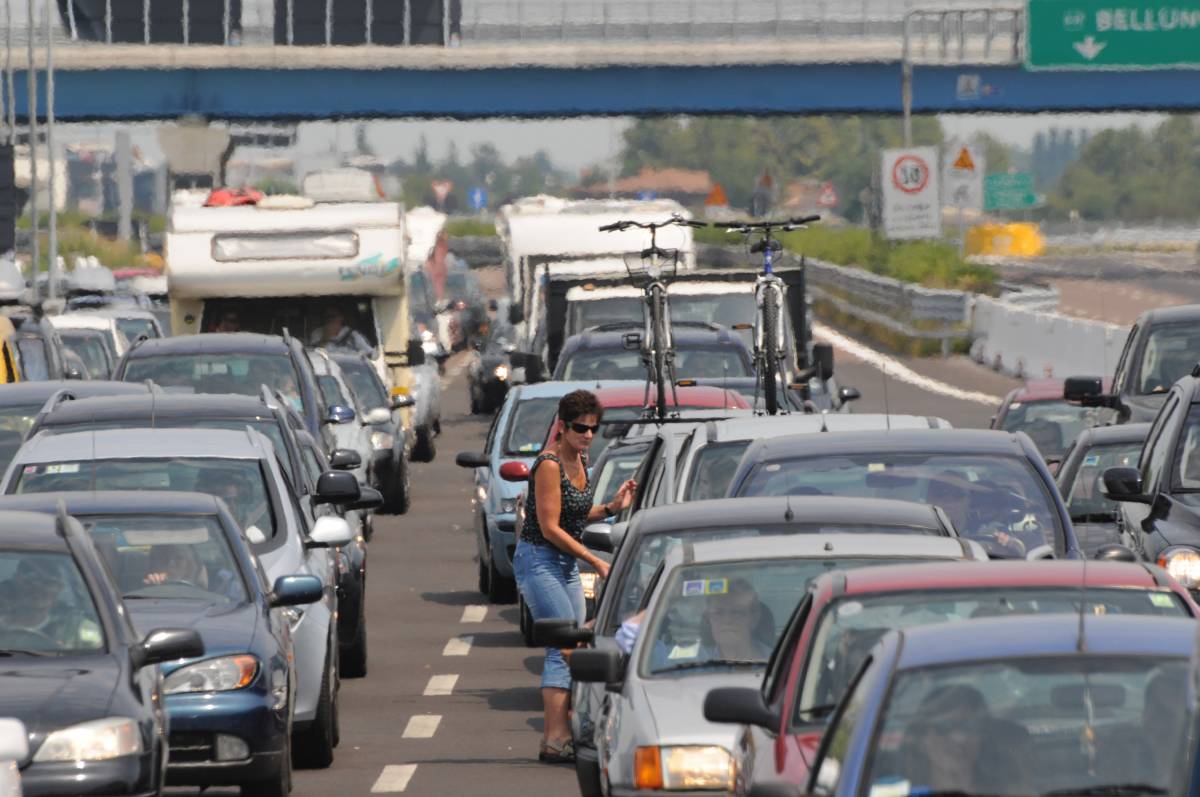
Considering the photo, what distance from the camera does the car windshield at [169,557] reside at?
499 inches

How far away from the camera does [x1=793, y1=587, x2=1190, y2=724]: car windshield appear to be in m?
8.38

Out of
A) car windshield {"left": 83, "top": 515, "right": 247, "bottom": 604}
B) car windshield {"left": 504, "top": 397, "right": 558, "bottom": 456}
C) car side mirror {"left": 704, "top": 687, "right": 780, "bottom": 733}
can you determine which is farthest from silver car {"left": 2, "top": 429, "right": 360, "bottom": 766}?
car windshield {"left": 504, "top": 397, "right": 558, "bottom": 456}

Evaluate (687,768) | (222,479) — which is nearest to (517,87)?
(222,479)

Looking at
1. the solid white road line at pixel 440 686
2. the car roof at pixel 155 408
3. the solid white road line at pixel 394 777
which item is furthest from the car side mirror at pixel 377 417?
the solid white road line at pixel 394 777

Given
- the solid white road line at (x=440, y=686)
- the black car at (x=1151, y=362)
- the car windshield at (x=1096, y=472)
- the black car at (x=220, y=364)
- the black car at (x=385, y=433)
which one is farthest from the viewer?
the black car at (x=385, y=433)

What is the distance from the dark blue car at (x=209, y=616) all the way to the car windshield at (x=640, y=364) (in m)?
11.9

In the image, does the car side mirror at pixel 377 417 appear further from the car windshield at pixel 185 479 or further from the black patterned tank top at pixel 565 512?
the black patterned tank top at pixel 565 512

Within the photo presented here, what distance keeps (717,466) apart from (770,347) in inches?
202

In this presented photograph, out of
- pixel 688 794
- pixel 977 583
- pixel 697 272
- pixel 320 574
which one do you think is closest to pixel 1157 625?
pixel 977 583

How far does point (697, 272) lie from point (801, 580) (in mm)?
20300

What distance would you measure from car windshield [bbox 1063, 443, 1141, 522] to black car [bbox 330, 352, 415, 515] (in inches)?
327

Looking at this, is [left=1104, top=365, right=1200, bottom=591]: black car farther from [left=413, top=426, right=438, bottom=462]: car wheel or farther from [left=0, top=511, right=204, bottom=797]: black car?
[left=413, top=426, right=438, bottom=462]: car wheel

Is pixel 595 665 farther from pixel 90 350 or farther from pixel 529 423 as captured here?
pixel 90 350

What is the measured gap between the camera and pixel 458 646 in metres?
18.7
